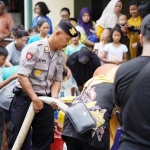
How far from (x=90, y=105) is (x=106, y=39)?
4102mm

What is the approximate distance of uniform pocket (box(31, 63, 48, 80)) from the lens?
15.0ft

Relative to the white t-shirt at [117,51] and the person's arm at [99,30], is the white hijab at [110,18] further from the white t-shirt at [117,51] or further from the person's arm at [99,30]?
the white t-shirt at [117,51]

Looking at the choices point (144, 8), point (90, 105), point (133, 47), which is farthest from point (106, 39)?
point (90, 105)

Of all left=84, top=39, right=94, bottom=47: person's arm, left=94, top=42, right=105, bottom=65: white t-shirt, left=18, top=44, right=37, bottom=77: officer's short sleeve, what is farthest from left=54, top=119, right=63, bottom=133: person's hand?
left=84, top=39, right=94, bottom=47: person's arm

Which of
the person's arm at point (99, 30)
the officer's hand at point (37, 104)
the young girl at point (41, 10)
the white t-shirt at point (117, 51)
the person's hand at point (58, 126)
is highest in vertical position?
the young girl at point (41, 10)

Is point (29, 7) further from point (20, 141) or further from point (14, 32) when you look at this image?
point (20, 141)

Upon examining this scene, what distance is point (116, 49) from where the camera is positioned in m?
7.49

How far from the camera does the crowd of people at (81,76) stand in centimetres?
292

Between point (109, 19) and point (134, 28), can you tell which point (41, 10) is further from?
point (134, 28)

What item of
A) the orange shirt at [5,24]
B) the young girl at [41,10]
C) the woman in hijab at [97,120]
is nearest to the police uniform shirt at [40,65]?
the woman in hijab at [97,120]

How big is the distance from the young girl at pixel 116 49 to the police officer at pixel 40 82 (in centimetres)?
280

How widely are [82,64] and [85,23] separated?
5.66ft

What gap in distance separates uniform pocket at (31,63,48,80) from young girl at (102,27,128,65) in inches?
117

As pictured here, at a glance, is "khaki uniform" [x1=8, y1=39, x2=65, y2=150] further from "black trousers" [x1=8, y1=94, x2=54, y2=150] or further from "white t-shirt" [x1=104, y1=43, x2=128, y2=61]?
"white t-shirt" [x1=104, y1=43, x2=128, y2=61]
